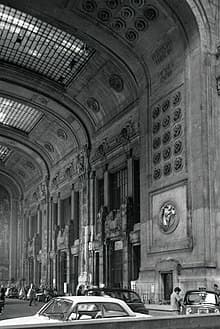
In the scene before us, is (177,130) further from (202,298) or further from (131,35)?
(202,298)

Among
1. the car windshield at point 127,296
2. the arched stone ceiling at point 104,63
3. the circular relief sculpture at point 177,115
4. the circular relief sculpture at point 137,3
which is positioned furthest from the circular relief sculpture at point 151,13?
the car windshield at point 127,296

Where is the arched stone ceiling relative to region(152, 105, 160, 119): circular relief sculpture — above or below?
above

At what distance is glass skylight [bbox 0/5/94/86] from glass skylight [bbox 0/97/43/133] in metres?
5.44

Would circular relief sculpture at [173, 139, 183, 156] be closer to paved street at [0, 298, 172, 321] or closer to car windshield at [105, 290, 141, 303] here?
paved street at [0, 298, 172, 321]

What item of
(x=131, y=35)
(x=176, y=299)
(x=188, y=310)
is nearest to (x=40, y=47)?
(x=131, y=35)

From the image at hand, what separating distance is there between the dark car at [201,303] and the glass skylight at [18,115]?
27637 mm

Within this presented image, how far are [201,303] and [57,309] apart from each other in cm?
587

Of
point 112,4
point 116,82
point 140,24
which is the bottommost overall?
point 116,82

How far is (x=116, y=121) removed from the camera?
35031mm

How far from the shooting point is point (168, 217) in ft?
88.2

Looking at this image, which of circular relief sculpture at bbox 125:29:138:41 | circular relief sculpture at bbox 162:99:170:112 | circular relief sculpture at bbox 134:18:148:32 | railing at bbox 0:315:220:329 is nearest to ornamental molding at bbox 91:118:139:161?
circular relief sculpture at bbox 162:99:170:112

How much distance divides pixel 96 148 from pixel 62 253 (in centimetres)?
1036

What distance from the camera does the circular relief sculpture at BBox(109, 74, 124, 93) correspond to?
32.6m

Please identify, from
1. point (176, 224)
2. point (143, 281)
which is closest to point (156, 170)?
point (176, 224)
